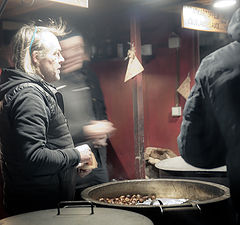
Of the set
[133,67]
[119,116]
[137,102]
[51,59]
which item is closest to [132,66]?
[133,67]

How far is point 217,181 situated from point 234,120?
66cm

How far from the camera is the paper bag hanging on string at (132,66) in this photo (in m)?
2.71

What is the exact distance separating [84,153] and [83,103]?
0.31m

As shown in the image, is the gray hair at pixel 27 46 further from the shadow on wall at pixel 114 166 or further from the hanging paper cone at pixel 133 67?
the shadow on wall at pixel 114 166

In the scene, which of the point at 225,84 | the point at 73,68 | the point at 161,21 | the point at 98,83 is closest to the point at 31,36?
the point at 73,68

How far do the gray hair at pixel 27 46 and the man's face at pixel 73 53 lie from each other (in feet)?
0.52

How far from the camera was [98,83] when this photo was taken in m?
2.71

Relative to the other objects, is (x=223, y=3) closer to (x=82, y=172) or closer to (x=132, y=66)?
(x=132, y=66)

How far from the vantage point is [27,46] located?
235 cm

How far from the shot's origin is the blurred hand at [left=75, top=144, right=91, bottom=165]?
2.50 meters

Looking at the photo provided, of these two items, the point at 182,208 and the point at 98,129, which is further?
the point at 98,129

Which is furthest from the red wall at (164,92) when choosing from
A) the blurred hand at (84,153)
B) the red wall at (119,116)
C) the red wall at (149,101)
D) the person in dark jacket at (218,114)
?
the person in dark jacket at (218,114)

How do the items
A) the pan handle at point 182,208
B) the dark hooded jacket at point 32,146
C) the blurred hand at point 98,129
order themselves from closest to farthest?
the pan handle at point 182,208
the dark hooded jacket at point 32,146
the blurred hand at point 98,129

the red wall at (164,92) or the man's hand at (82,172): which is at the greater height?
the red wall at (164,92)
